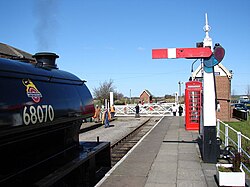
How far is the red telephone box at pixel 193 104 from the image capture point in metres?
17.1

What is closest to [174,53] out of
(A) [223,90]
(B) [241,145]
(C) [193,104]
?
(B) [241,145]

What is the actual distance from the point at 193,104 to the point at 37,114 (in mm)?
14221

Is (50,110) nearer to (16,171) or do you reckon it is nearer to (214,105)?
(16,171)

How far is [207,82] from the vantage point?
8102mm

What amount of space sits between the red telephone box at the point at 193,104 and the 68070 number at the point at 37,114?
13251 millimetres

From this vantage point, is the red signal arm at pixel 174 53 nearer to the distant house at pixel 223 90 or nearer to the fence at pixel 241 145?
the fence at pixel 241 145

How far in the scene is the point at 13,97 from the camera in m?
3.87

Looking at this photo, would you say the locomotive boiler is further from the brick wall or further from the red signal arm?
the brick wall

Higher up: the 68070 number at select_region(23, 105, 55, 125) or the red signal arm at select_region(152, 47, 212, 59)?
the red signal arm at select_region(152, 47, 212, 59)

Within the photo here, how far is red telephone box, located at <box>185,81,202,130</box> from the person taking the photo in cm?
1711

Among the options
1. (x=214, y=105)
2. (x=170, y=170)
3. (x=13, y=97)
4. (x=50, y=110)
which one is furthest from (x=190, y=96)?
(x=13, y=97)

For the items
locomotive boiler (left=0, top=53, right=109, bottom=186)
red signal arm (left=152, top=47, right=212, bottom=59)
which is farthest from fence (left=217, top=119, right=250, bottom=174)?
locomotive boiler (left=0, top=53, right=109, bottom=186)

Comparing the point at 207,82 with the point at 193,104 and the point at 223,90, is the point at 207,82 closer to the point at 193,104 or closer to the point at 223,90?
the point at 193,104

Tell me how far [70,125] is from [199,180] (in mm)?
3241
